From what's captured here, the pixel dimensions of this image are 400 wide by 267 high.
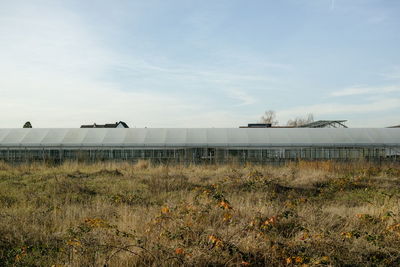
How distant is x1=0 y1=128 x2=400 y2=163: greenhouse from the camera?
28.6 meters

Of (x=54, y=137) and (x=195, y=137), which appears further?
(x=195, y=137)

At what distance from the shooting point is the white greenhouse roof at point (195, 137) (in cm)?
2919

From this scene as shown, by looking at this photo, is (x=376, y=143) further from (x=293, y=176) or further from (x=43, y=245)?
(x=43, y=245)

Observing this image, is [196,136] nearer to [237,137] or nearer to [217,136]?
[217,136]

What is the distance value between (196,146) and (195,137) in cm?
113

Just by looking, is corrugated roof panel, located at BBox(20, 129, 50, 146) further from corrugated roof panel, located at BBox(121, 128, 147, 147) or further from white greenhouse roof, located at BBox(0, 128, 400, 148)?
corrugated roof panel, located at BBox(121, 128, 147, 147)

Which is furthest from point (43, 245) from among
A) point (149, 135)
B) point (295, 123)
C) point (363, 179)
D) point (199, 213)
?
point (295, 123)

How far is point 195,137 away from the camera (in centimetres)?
2998

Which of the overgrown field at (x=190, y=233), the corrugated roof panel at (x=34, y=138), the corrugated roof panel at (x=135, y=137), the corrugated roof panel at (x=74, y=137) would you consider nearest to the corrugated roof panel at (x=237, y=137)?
the corrugated roof panel at (x=135, y=137)

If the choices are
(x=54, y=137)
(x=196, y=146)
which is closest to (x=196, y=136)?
(x=196, y=146)

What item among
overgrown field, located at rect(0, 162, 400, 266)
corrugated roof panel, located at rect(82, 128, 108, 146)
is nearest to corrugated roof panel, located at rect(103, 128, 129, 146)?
corrugated roof panel, located at rect(82, 128, 108, 146)

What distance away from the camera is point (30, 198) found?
1116 centimetres

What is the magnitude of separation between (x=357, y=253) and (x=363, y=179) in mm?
10379

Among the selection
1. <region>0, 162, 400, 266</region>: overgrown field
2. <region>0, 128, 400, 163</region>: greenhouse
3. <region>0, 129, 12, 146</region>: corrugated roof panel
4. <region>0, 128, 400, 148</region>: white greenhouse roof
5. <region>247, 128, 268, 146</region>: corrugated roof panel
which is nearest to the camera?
<region>0, 162, 400, 266</region>: overgrown field
